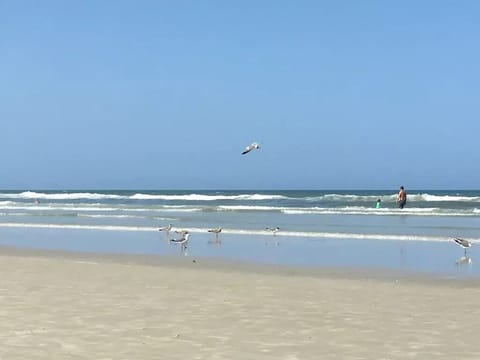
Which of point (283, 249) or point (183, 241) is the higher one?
point (183, 241)

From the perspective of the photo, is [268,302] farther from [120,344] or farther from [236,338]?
[120,344]

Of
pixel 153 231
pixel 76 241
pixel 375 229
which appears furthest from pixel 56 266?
pixel 375 229

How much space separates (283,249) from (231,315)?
32.2ft

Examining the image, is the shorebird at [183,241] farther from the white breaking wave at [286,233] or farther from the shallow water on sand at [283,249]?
the white breaking wave at [286,233]

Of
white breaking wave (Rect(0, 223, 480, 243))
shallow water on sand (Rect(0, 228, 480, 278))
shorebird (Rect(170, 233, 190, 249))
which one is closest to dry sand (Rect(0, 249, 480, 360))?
shallow water on sand (Rect(0, 228, 480, 278))

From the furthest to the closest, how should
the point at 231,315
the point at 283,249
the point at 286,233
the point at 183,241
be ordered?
the point at 286,233 < the point at 183,241 < the point at 283,249 < the point at 231,315

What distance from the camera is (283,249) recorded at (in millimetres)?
17625

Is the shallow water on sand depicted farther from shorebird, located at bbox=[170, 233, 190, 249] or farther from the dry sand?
the dry sand

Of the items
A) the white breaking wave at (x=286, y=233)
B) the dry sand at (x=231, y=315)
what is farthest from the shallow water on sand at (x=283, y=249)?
the dry sand at (x=231, y=315)

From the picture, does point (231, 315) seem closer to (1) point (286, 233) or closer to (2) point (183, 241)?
(2) point (183, 241)

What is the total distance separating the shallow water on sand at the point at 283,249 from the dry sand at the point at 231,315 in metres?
2.13

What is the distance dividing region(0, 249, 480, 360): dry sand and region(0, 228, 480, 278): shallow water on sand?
213 centimetres

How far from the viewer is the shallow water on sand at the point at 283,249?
14.2m

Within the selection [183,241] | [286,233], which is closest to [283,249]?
[183,241]
